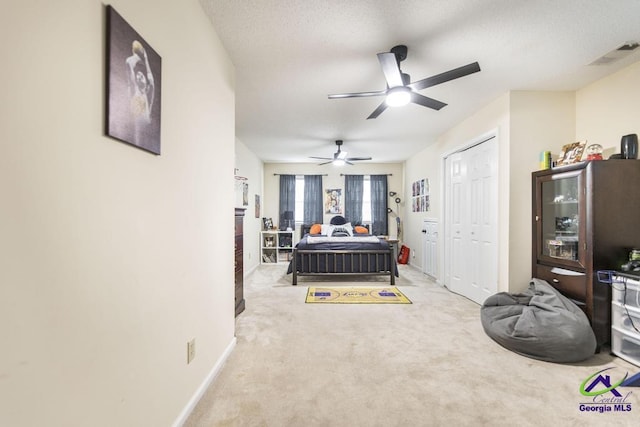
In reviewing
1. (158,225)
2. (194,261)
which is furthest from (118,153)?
(194,261)

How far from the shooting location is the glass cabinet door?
2.62 meters

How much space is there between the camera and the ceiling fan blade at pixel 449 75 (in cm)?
211

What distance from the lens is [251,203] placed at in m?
6.33

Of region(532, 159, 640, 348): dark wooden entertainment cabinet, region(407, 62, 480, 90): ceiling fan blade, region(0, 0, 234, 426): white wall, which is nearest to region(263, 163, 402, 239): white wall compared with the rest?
region(532, 159, 640, 348): dark wooden entertainment cabinet

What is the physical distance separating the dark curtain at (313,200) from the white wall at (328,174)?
5.6 inches

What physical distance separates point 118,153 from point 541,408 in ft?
8.41

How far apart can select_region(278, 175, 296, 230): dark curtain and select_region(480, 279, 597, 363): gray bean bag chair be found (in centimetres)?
536

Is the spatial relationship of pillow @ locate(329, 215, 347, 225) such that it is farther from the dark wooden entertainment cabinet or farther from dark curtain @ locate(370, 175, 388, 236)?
the dark wooden entertainment cabinet

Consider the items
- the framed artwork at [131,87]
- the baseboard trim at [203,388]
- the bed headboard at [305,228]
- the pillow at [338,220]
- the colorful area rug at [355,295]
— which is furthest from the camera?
the bed headboard at [305,228]

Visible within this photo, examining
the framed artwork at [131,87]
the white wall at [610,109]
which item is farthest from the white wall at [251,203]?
the white wall at [610,109]

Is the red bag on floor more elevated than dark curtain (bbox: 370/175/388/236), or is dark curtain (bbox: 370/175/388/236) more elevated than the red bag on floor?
dark curtain (bbox: 370/175/388/236)

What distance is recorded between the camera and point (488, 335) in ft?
9.15

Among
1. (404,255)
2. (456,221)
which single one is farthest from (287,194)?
(456,221)

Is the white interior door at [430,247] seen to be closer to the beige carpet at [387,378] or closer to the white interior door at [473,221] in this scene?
the white interior door at [473,221]
